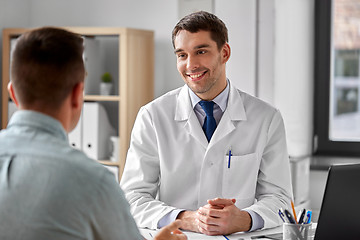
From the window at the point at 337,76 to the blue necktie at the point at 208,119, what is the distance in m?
1.74

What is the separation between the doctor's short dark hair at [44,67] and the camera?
41.1 inches

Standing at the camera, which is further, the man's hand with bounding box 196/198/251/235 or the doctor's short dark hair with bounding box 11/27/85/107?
the man's hand with bounding box 196/198/251/235

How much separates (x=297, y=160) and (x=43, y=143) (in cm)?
243

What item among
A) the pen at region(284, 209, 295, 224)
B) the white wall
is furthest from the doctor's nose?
the white wall

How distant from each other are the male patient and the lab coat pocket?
98 centimetres

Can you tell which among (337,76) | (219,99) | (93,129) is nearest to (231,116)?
(219,99)

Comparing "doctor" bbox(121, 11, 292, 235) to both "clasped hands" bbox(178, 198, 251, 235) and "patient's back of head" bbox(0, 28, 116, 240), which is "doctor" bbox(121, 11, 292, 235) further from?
"patient's back of head" bbox(0, 28, 116, 240)

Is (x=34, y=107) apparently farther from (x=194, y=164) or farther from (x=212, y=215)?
(x=194, y=164)

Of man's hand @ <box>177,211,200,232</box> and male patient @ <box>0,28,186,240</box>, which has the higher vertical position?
male patient @ <box>0,28,186,240</box>

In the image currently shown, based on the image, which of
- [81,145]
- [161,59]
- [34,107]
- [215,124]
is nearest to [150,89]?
[161,59]

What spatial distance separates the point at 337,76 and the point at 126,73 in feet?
4.51

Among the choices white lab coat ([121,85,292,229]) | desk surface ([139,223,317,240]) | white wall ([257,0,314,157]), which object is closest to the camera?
desk surface ([139,223,317,240])

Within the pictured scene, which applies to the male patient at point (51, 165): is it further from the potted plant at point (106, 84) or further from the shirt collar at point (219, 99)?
the potted plant at point (106, 84)

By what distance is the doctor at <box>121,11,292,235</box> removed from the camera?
203 centimetres
